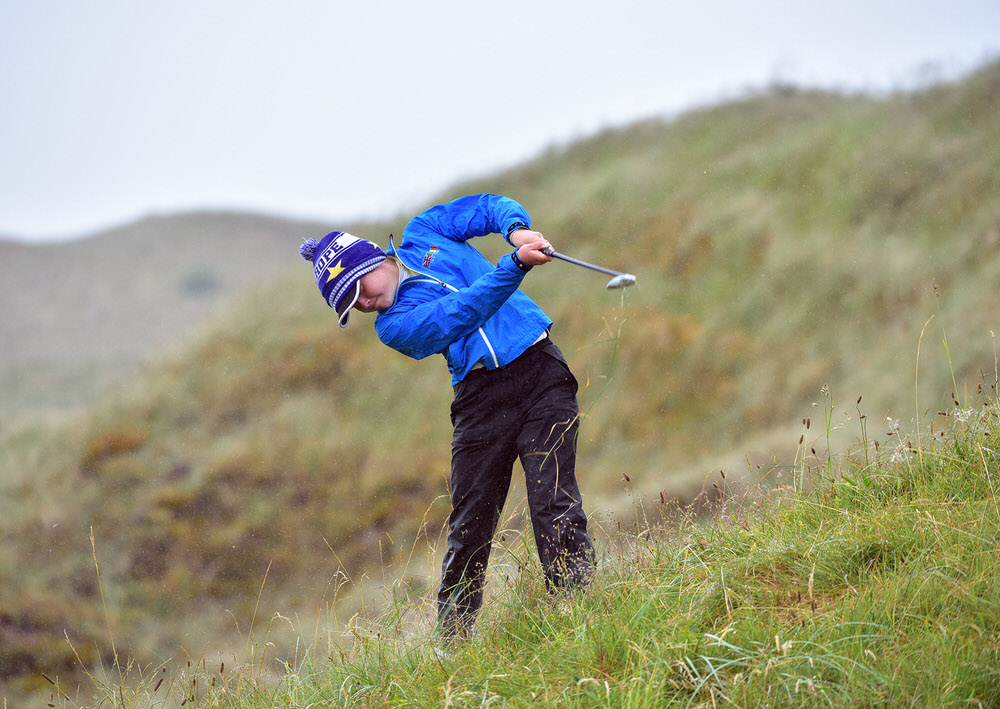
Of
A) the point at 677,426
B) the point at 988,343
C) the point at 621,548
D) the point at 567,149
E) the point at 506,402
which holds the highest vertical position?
the point at 567,149

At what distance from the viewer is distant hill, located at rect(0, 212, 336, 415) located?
27172 mm

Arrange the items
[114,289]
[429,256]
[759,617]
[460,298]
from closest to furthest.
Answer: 1. [759,617]
2. [460,298]
3. [429,256]
4. [114,289]

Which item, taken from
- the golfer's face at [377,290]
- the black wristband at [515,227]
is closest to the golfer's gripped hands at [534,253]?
the black wristband at [515,227]

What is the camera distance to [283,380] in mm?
15867

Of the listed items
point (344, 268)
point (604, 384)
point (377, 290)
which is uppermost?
point (344, 268)

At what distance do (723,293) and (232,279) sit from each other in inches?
1191

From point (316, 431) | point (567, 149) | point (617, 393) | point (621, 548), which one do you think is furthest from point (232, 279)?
Result: point (621, 548)

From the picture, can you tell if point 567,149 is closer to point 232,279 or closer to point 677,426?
point 677,426

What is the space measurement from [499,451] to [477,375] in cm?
36

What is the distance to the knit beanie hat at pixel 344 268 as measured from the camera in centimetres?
354

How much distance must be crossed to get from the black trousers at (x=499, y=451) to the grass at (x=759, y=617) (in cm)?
19

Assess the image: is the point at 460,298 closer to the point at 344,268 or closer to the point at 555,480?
the point at 344,268

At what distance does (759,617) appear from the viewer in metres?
2.55

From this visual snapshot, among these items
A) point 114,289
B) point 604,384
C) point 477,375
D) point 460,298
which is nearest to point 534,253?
point 460,298
